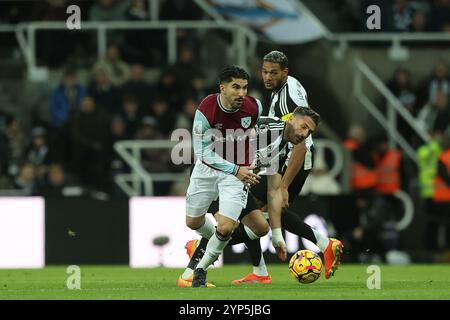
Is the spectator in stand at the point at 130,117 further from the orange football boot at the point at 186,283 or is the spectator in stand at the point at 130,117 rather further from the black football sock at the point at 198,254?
the orange football boot at the point at 186,283

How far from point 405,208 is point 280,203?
24.6ft

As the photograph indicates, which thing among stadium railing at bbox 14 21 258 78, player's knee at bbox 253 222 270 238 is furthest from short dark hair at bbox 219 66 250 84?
stadium railing at bbox 14 21 258 78

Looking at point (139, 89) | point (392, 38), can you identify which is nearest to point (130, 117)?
point (139, 89)

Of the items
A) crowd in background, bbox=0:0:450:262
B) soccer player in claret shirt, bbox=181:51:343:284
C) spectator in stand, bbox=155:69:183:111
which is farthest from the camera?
spectator in stand, bbox=155:69:183:111

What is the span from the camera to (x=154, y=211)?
20.1 metres

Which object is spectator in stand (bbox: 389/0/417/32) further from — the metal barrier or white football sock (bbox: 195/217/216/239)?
white football sock (bbox: 195/217/216/239)

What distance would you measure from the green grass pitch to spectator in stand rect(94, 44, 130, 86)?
4.91 m

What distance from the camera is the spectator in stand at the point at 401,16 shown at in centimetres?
2369

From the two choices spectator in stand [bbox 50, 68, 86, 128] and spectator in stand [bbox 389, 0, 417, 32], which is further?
spectator in stand [bbox 389, 0, 417, 32]

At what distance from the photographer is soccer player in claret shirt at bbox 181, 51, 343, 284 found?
14.6m

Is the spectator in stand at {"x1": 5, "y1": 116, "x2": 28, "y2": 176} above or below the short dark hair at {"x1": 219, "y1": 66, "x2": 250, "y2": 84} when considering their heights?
below

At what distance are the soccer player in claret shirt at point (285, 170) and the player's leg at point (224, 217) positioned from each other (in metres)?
0.72
